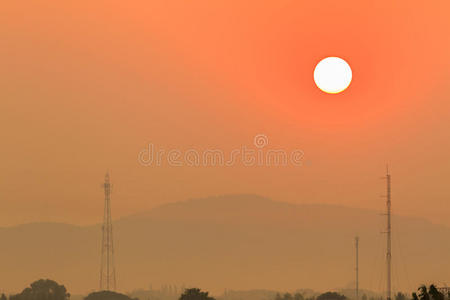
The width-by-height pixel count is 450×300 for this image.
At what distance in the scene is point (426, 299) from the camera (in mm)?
174625

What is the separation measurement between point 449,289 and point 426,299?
401 inches

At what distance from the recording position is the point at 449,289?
541ft
